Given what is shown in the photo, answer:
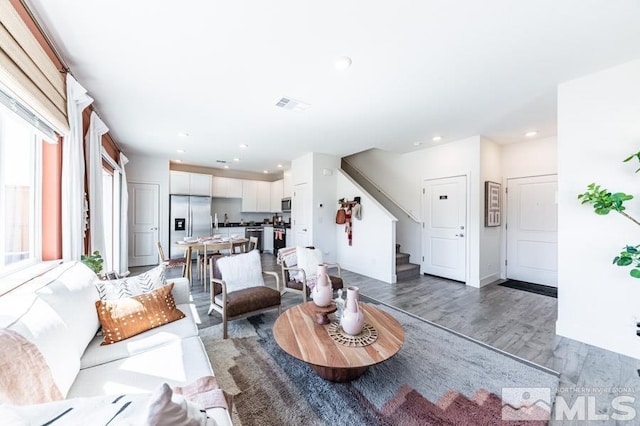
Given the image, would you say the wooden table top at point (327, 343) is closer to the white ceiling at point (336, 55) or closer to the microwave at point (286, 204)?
the white ceiling at point (336, 55)

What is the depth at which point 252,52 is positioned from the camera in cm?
210

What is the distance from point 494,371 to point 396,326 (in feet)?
2.94

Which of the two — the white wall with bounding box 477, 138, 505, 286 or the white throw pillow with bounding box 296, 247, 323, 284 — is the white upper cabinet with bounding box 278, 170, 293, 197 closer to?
the white throw pillow with bounding box 296, 247, 323, 284

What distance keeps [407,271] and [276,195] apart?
4.85 metres

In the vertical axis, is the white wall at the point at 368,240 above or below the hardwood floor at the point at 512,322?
above

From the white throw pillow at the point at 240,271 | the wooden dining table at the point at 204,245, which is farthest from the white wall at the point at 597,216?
the wooden dining table at the point at 204,245

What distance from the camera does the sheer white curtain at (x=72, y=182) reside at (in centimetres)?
223

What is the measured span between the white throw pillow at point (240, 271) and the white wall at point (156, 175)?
397 cm

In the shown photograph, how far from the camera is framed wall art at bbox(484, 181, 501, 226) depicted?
14.6 feet

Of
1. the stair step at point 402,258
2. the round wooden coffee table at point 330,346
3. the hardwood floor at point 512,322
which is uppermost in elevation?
the round wooden coffee table at point 330,346

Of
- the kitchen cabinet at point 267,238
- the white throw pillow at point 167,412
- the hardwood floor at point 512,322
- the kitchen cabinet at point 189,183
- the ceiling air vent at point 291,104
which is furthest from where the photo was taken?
the kitchen cabinet at point 267,238

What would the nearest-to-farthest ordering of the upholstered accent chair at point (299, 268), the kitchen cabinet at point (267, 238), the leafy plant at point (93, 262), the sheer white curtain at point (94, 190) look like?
1. the leafy plant at point (93, 262)
2. the sheer white curtain at point (94, 190)
3. the upholstered accent chair at point (299, 268)
4. the kitchen cabinet at point (267, 238)

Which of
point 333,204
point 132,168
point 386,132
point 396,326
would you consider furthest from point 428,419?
point 132,168

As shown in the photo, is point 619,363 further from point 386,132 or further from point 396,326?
point 386,132
